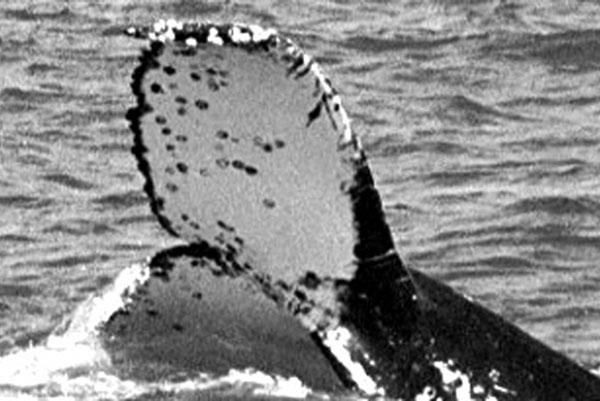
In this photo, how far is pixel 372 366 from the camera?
7.63m

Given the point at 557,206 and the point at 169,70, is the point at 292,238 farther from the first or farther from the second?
the point at 557,206

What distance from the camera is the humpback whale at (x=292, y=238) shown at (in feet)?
23.9

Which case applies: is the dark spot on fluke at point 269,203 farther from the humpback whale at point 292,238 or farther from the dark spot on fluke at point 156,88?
the dark spot on fluke at point 156,88

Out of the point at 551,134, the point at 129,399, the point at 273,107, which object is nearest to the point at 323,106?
the point at 273,107

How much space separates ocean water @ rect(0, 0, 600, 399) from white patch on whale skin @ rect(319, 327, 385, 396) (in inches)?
39.0

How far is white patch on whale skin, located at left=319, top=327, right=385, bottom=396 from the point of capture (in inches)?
299

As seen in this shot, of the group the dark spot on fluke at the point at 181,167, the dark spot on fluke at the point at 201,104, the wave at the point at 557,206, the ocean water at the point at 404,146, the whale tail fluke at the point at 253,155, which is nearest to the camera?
the whale tail fluke at the point at 253,155

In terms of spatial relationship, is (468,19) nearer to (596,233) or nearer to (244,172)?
(596,233)

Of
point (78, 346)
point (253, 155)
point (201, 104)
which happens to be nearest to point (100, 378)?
point (78, 346)

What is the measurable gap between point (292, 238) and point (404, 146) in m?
8.11

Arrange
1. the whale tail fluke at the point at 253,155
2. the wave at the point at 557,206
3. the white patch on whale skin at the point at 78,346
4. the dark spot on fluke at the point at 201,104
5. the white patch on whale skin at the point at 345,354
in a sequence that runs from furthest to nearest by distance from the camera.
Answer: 1. the wave at the point at 557,206
2. the white patch on whale skin at the point at 78,346
3. the white patch on whale skin at the point at 345,354
4. the dark spot on fluke at the point at 201,104
5. the whale tail fluke at the point at 253,155

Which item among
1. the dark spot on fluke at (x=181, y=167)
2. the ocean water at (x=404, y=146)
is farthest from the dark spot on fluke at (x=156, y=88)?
the ocean water at (x=404, y=146)

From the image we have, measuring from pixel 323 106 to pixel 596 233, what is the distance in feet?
21.6

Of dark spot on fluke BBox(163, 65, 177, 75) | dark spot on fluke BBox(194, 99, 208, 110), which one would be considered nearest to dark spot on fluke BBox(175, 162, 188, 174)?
dark spot on fluke BBox(194, 99, 208, 110)
